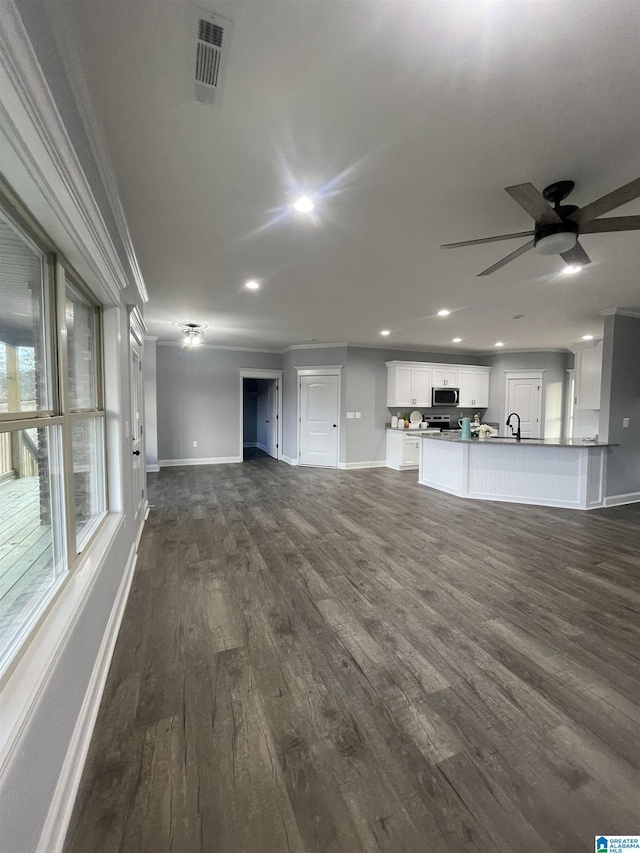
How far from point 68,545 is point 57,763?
30.4 inches

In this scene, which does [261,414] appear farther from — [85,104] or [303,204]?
[85,104]

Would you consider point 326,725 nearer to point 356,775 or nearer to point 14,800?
point 356,775

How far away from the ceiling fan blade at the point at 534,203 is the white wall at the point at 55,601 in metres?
1.74

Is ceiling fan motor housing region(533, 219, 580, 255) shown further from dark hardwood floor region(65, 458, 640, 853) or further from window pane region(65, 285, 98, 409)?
window pane region(65, 285, 98, 409)

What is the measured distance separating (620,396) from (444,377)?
11.5 feet

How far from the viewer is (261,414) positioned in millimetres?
10242

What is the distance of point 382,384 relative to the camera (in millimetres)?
7621

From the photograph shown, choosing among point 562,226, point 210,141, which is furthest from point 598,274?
point 210,141

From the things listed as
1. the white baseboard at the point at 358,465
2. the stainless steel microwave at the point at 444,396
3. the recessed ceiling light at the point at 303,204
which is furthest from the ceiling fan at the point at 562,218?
the stainless steel microwave at the point at 444,396

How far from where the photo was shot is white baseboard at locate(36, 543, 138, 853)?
1.05m

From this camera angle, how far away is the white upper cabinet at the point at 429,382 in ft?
24.7

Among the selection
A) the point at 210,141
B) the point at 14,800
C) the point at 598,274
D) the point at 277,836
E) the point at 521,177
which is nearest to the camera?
the point at 14,800

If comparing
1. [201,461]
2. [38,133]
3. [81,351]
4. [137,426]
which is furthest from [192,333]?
[38,133]

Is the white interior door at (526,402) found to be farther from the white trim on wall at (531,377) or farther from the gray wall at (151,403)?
the gray wall at (151,403)
